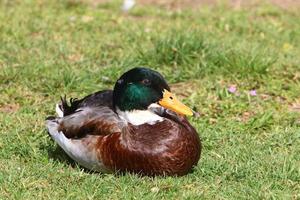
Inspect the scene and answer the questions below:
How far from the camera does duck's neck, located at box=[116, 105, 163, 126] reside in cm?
517

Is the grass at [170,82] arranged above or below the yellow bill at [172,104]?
below

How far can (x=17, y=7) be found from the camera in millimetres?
9102

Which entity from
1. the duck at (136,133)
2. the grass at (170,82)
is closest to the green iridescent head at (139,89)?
the duck at (136,133)

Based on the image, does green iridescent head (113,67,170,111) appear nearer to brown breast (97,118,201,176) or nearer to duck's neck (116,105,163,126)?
duck's neck (116,105,163,126)

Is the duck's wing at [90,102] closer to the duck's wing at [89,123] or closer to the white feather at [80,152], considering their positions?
the duck's wing at [89,123]

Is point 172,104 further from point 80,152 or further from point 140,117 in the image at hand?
point 80,152

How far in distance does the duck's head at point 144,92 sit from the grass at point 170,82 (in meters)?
0.44

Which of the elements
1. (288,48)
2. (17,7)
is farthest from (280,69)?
(17,7)

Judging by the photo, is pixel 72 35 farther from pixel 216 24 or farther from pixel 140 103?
pixel 140 103

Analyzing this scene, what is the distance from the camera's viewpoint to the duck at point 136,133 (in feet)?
16.5

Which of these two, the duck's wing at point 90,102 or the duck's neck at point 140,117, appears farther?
the duck's wing at point 90,102

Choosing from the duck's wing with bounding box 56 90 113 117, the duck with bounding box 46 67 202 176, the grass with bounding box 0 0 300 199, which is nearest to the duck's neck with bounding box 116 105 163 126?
the duck with bounding box 46 67 202 176

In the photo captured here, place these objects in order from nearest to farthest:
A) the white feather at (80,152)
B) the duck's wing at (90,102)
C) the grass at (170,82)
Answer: the grass at (170,82) < the white feather at (80,152) < the duck's wing at (90,102)

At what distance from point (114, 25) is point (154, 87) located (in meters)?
3.64
